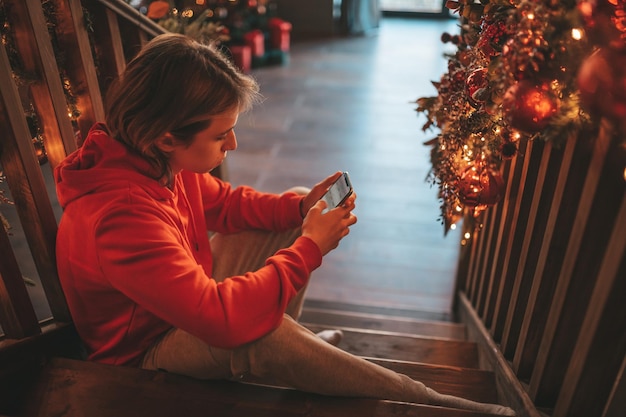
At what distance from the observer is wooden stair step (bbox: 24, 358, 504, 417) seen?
133cm

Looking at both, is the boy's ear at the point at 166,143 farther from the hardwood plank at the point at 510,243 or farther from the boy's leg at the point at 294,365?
the hardwood plank at the point at 510,243

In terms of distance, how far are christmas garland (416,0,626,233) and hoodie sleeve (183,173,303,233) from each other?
1.62ft

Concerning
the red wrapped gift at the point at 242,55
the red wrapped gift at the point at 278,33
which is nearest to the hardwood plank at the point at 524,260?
the red wrapped gift at the point at 242,55

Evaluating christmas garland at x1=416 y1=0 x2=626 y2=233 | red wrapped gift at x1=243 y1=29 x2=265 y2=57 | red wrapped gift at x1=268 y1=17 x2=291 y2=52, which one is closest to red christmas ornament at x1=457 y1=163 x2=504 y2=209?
christmas garland at x1=416 y1=0 x2=626 y2=233

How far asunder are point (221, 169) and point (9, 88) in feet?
4.12

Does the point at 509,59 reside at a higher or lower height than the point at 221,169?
higher

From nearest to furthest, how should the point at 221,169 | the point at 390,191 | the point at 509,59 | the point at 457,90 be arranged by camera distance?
the point at 509,59 → the point at 457,90 → the point at 221,169 → the point at 390,191

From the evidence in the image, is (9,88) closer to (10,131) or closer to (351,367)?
(10,131)

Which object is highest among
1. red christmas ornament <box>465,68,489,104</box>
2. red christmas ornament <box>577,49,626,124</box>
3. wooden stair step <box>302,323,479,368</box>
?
red christmas ornament <box>577,49,626,124</box>

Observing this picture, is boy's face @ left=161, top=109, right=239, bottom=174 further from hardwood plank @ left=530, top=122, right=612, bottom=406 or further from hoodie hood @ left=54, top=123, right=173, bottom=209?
hardwood plank @ left=530, top=122, right=612, bottom=406

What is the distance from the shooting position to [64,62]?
1556mm

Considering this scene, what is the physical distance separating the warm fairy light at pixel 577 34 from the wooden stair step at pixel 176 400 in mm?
842

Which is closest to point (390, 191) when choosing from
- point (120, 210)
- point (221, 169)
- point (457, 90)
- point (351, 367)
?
point (221, 169)

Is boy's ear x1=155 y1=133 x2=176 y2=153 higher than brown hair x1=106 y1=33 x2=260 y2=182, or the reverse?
brown hair x1=106 y1=33 x2=260 y2=182
